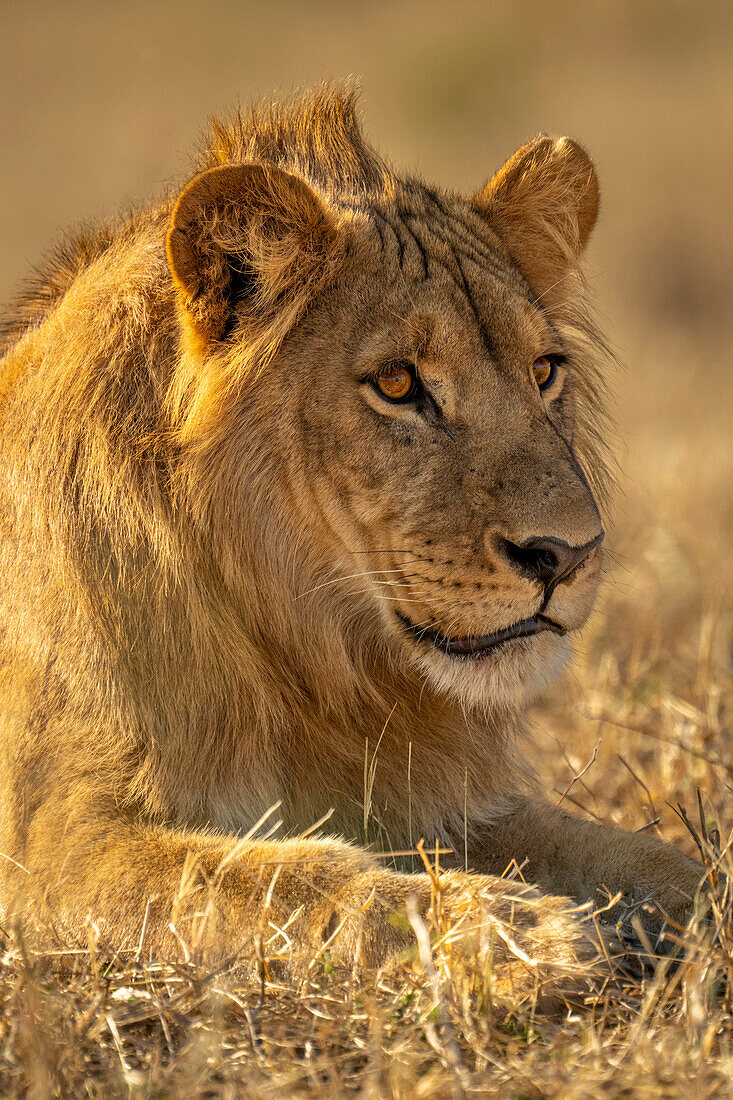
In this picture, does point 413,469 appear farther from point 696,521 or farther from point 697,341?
point 697,341

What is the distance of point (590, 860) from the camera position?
315 centimetres

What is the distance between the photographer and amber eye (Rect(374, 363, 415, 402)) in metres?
2.85

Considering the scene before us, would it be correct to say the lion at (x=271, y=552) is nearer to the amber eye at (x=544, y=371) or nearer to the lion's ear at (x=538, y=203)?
the amber eye at (x=544, y=371)

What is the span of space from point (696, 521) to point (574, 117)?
53.9 feet

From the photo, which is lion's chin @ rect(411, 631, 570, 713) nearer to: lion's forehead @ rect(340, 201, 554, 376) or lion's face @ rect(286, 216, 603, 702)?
lion's face @ rect(286, 216, 603, 702)

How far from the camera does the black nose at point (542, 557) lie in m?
2.66

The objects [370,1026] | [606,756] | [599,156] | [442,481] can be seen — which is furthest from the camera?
[599,156]

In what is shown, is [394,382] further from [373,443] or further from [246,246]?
[246,246]

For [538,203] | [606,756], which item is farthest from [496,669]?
[606,756]

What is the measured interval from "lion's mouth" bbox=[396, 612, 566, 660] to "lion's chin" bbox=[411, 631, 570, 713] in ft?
0.04

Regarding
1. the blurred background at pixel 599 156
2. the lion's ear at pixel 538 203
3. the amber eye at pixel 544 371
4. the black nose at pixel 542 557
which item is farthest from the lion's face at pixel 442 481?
the blurred background at pixel 599 156

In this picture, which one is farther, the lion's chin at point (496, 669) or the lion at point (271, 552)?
the lion's chin at point (496, 669)

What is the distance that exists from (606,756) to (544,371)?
1.62 meters

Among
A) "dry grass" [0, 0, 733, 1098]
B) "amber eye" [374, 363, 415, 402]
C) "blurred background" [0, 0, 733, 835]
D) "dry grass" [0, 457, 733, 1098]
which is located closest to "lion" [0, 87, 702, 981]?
"amber eye" [374, 363, 415, 402]
